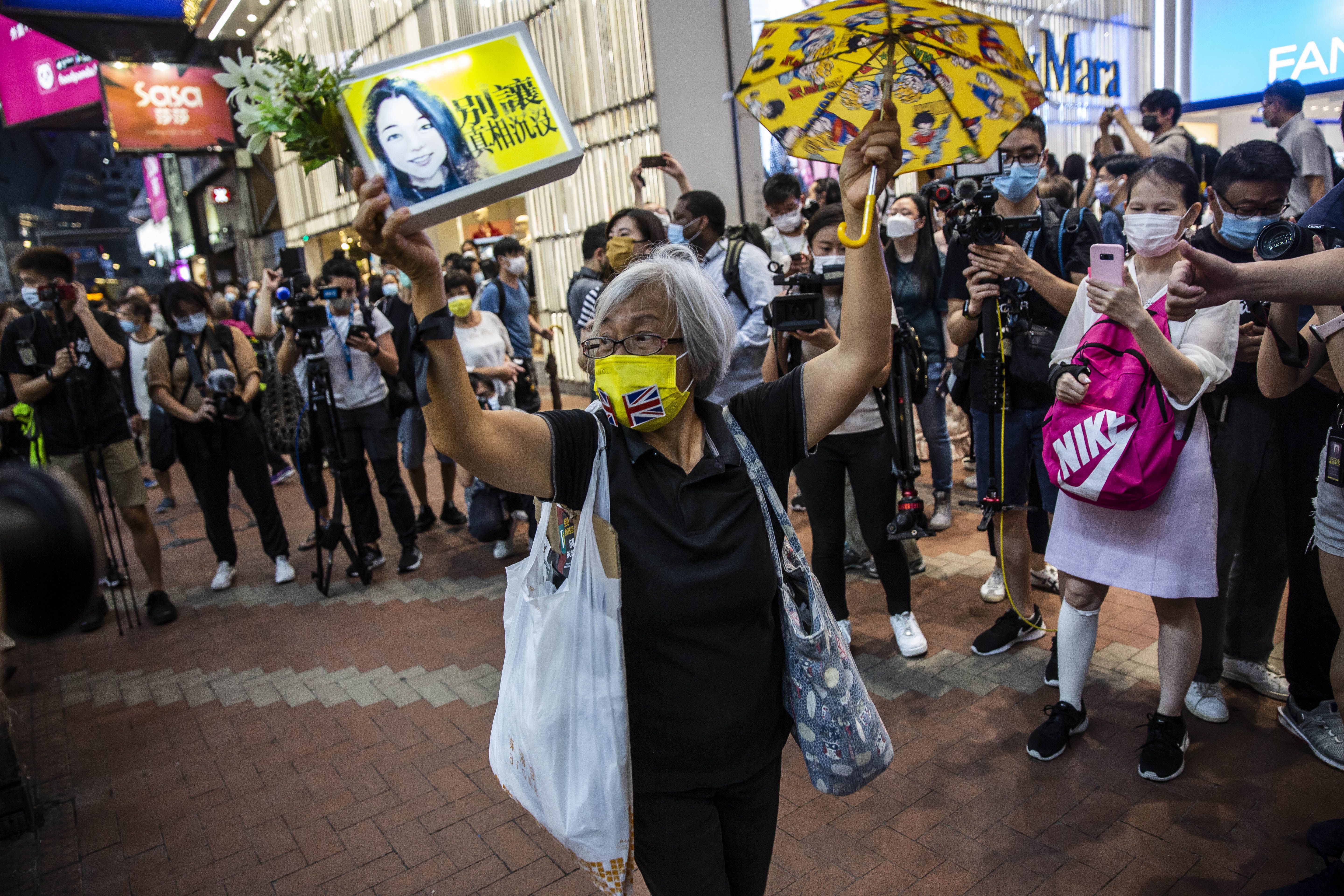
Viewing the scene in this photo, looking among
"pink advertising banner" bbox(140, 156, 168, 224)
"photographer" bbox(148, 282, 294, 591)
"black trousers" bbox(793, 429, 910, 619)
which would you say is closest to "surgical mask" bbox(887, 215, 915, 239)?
"black trousers" bbox(793, 429, 910, 619)

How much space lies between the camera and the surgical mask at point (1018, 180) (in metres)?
3.69

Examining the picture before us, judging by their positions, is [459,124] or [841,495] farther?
[841,495]

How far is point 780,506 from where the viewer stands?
6.00 feet

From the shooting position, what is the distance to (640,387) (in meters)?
1.78

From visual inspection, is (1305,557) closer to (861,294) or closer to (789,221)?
(861,294)

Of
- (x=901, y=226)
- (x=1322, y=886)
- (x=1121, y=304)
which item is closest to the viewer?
(x=1322, y=886)

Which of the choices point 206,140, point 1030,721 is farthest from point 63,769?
point 206,140

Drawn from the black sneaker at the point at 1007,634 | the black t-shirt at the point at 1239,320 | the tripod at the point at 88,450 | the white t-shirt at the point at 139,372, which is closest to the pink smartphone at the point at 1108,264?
the black t-shirt at the point at 1239,320

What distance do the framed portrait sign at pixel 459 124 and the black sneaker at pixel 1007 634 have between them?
3.24m

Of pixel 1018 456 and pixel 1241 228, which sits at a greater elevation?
pixel 1241 228

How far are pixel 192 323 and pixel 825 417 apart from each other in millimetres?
5394

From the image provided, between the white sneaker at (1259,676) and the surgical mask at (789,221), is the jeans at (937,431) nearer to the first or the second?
the surgical mask at (789,221)

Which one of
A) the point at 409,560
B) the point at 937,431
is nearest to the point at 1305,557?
the point at 937,431

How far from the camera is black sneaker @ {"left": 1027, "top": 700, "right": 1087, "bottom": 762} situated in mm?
3076
